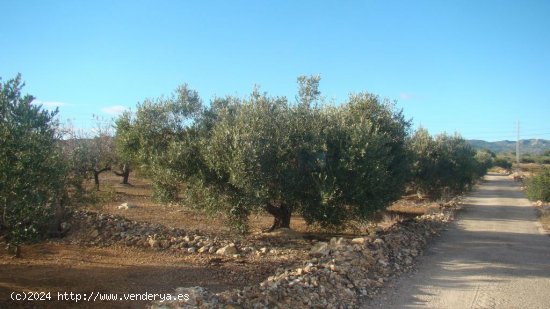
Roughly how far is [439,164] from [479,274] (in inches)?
926

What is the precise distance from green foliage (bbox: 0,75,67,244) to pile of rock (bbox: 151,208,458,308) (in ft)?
12.8

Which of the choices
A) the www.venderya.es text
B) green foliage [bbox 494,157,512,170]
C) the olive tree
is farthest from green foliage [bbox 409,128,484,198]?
green foliage [bbox 494,157,512,170]

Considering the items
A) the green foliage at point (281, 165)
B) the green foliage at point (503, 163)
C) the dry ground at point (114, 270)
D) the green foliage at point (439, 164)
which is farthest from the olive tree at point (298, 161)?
the green foliage at point (503, 163)

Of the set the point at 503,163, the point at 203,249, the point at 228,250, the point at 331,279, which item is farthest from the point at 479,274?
the point at 503,163

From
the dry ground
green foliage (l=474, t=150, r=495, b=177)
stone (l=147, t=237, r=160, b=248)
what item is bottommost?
the dry ground

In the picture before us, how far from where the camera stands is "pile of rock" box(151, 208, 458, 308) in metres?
7.48

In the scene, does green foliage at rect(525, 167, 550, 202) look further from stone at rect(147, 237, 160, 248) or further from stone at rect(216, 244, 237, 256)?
stone at rect(147, 237, 160, 248)

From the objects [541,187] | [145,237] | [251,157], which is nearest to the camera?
[251,157]

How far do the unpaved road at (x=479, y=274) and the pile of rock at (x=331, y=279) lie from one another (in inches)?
20.8

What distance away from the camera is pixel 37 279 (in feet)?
32.5

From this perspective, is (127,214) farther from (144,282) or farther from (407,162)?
(407,162)

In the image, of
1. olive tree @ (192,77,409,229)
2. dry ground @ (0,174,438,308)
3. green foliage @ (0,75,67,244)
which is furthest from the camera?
olive tree @ (192,77,409,229)

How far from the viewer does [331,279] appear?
9164mm

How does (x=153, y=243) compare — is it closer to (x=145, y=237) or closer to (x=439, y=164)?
(x=145, y=237)
